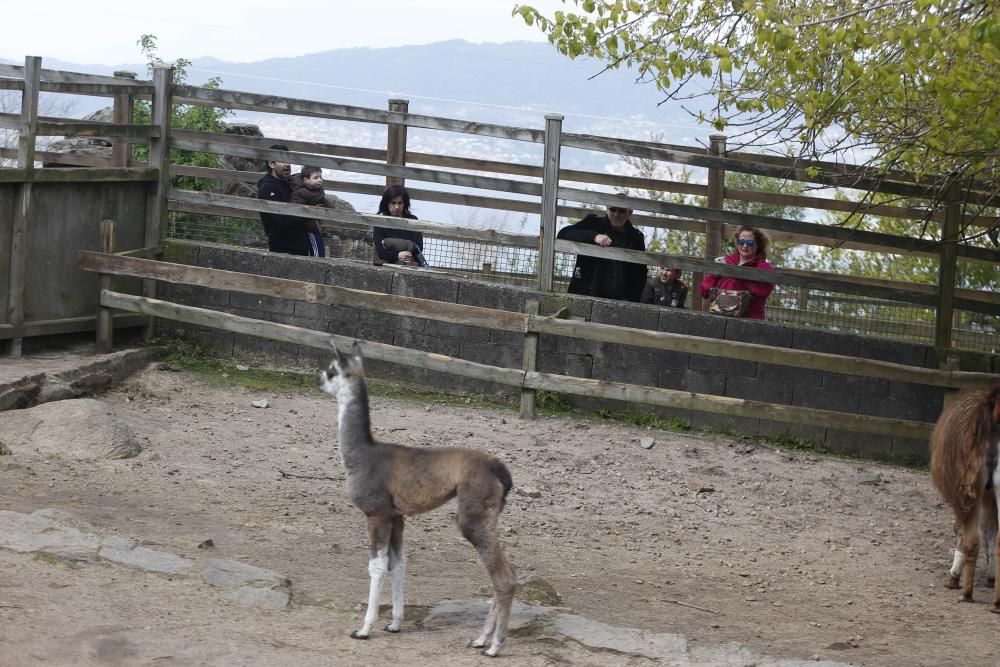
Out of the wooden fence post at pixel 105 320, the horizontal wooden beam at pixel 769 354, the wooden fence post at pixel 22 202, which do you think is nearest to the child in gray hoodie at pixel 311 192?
the wooden fence post at pixel 105 320

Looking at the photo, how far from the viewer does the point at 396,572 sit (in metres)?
5.45

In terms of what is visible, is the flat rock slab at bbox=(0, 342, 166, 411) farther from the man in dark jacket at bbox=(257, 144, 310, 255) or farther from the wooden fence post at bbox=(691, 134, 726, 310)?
the wooden fence post at bbox=(691, 134, 726, 310)

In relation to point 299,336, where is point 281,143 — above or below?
above

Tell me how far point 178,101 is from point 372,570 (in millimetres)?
7604

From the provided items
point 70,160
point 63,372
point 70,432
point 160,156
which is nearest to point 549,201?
point 160,156

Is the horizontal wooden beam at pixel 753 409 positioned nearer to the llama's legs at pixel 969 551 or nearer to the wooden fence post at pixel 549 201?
the wooden fence post at pixel 549 201

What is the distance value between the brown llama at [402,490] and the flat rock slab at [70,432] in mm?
3147

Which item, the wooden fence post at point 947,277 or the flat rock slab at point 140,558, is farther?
the wooden fence post at point 947,277

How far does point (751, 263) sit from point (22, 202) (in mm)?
6249

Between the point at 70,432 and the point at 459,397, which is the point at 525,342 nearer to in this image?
the point at 459,397

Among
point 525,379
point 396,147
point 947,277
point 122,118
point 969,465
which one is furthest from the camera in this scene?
point 122,118

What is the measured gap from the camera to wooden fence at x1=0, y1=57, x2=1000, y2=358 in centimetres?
999

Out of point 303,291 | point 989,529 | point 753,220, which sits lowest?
point 989,529

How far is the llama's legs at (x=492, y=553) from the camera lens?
511 cm
